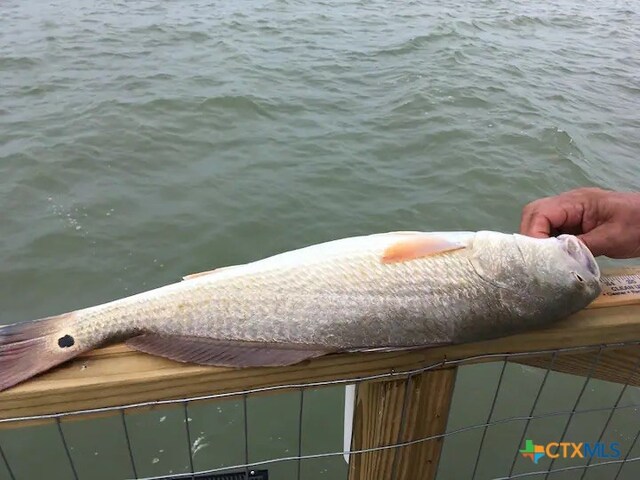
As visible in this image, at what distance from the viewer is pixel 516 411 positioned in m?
4.32

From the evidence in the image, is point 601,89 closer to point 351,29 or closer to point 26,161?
point 351,29

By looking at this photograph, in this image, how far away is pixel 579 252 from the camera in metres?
1.98

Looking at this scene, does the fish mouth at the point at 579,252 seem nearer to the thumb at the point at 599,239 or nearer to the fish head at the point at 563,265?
the fish head at the point at 563,265

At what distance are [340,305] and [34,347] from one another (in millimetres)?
874

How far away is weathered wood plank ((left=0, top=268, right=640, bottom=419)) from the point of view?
1442 mm

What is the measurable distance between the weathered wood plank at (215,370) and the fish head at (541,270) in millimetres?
56

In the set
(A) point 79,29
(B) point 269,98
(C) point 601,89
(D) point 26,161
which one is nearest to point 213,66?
(B) point 269,98

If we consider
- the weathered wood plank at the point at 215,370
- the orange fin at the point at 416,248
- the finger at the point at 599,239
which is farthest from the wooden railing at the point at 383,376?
the orange fin at the point at 416,248

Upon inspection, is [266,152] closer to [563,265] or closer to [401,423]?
[563,265]

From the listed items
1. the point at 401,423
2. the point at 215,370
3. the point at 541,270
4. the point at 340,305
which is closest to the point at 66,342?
the point at 215,370

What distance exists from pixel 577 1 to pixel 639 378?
16409mm

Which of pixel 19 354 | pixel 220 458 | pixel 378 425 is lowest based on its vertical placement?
pixel 220 458

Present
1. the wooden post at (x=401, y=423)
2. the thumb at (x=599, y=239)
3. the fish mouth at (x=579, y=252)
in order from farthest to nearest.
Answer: the thumb at (x=599, y=239), the fish mouth at (x=579, y=252), the wooden post at (x=401, y=423)

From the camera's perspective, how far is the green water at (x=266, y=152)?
412cm
